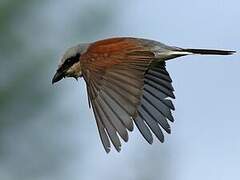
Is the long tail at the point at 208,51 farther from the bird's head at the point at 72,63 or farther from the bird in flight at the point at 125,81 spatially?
the bird's head at the point at 72,63

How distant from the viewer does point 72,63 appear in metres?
7.93

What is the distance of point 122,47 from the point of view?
7.63 m

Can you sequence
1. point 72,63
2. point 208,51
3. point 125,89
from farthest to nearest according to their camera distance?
1. point 72,63
2. point 208,51
3. point 125,89

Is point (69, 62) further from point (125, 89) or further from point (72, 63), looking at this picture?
point (125, 89)

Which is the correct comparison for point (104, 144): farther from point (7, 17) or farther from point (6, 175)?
point (7, 17)

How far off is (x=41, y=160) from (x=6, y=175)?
4.50 feet

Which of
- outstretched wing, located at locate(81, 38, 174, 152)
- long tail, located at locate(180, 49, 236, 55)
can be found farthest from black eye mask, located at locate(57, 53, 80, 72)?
long tail, located at locate(180, 49, 236, 55)

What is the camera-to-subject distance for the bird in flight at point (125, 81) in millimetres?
7031

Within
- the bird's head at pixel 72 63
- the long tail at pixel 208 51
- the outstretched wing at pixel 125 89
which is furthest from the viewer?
the bird's head at pixel 72 63

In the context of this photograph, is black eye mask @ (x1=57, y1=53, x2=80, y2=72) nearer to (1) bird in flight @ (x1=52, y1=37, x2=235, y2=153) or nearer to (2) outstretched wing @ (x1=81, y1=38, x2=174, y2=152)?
(1) bird in flight @ (x1=52, y1=37, x2=235, y2=153)

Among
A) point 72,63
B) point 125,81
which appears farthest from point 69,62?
point 125,81

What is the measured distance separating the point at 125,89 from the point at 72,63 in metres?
0.87

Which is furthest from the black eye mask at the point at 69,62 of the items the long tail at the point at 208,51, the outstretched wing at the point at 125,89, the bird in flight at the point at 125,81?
the long tail at the point at 208,51

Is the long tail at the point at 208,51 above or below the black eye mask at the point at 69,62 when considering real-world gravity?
below
